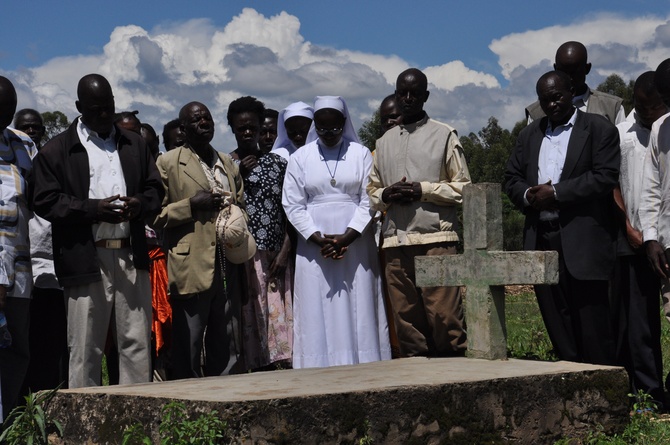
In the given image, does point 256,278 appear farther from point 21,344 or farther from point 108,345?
point 21,344

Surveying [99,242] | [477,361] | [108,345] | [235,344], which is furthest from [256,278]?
[477,361]

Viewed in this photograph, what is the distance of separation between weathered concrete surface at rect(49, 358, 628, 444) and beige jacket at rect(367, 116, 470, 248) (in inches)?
64.0

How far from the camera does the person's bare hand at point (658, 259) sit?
6.12 metres

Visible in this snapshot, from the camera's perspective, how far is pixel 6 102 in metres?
5.82

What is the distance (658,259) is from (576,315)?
0.66 metres

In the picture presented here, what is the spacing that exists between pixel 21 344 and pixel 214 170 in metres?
2.10

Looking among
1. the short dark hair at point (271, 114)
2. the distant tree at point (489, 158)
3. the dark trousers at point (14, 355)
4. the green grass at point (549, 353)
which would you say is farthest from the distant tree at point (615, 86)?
the dark trousers at point (14, 355)

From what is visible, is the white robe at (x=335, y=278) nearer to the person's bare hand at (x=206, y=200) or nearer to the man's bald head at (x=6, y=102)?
the person's bare hand at (x=206, y=200)

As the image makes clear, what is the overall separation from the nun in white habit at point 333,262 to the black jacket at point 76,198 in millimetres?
1338

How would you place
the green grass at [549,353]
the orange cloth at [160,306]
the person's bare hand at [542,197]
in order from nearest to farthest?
the green grass at [549,353]
the person's bare hand at [542,197]
the orange cloth at [160,306]

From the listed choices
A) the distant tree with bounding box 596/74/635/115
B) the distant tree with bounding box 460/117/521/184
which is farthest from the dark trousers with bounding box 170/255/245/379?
the distant tree with bounding box 596/74/635/115

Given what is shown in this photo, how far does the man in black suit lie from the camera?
20.7 ft

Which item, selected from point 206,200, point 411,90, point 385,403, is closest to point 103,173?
point 206,200

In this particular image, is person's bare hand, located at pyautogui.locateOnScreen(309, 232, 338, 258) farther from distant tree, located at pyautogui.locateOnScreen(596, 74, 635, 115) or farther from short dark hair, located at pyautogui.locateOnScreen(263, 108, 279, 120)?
distant tree, located at pyautogui.locateOnScreen(596, 74, 635, 115)
